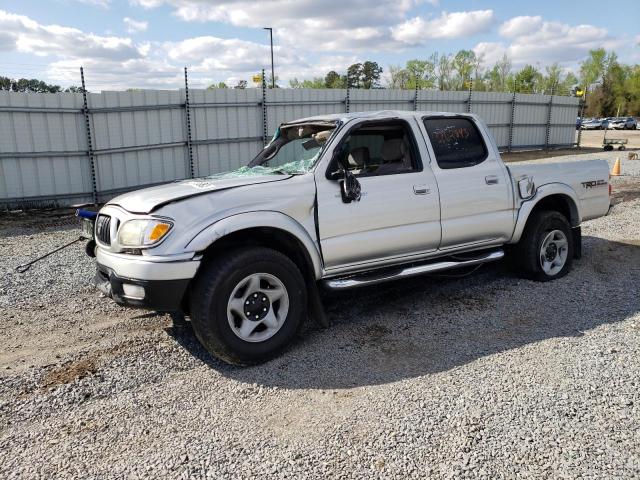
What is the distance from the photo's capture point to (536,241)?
5793 mm

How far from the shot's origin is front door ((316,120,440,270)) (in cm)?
437

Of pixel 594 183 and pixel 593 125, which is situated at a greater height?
pixel 593 125

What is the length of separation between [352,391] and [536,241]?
3195 millimetres

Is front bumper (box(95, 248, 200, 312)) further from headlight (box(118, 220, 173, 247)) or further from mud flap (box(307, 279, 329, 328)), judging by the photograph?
mud flap (box(307, 279, 329, 328))

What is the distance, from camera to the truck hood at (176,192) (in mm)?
3902

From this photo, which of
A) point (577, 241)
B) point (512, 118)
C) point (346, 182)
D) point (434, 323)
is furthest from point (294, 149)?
point (512, 118)

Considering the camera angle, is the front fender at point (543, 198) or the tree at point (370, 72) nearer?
the front fender at point (543, 198)

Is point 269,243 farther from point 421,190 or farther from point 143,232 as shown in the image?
point 421,190

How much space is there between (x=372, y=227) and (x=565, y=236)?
282 centimetres

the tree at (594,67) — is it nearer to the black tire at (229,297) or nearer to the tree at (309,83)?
the tree at (309,83)

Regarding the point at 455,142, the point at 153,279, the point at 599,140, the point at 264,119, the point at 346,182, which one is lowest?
the point at 599,140

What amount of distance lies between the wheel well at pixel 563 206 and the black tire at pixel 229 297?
137 inches

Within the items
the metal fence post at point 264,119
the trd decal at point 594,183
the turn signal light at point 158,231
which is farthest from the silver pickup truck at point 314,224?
the metal fence post at point 264,119

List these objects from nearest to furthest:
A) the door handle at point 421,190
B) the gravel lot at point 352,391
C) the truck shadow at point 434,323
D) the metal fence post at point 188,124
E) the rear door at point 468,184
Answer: the gravel lot at point 352,391 < the truck shadow at point 434,323 < the door handle at point 421,190 < the rear door at point 468,184 < the metal fence post at point 188,124
